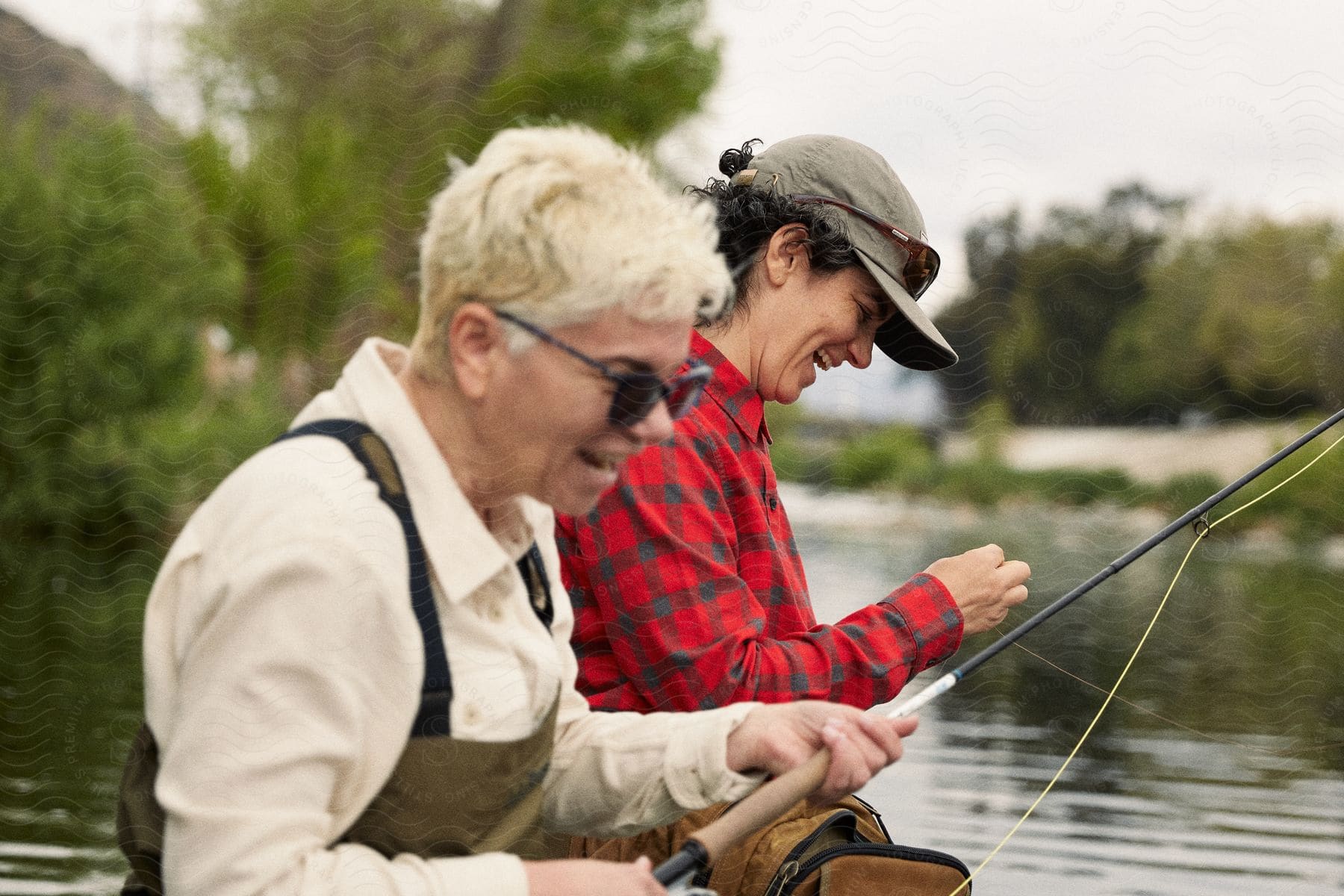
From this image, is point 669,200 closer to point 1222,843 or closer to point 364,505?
point 364,505

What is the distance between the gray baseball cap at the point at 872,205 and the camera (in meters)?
1.66

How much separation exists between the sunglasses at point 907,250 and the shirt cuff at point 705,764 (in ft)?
2.02

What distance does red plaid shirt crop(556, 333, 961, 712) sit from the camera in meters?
1.47

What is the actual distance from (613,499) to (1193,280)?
170 inches

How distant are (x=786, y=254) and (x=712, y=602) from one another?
43 cm

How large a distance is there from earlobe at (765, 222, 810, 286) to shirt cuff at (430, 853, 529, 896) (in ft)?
2.69

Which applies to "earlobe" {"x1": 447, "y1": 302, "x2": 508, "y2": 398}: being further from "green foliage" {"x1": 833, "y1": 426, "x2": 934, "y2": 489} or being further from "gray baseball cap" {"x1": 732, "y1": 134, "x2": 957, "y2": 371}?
"green foliage" {"x1": 833, "y1": 426, "x2": 934, "y2": 489}

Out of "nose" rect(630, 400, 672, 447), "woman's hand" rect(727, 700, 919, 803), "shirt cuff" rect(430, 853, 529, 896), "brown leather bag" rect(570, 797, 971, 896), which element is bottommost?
"brown leather bag" rect(570, 797, 971, 896)

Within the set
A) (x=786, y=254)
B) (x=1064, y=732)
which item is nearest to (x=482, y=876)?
(x=786, y=254)

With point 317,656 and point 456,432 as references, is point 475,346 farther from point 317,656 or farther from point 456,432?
point 317,656

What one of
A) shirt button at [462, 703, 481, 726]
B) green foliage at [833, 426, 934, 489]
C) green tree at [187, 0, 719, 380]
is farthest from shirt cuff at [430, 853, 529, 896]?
green tree at [187, 0, 719, 380]

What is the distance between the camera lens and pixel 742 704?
1319mm

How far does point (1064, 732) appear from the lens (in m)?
5.31

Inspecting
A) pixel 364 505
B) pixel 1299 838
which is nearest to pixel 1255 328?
pixel 1299 838
